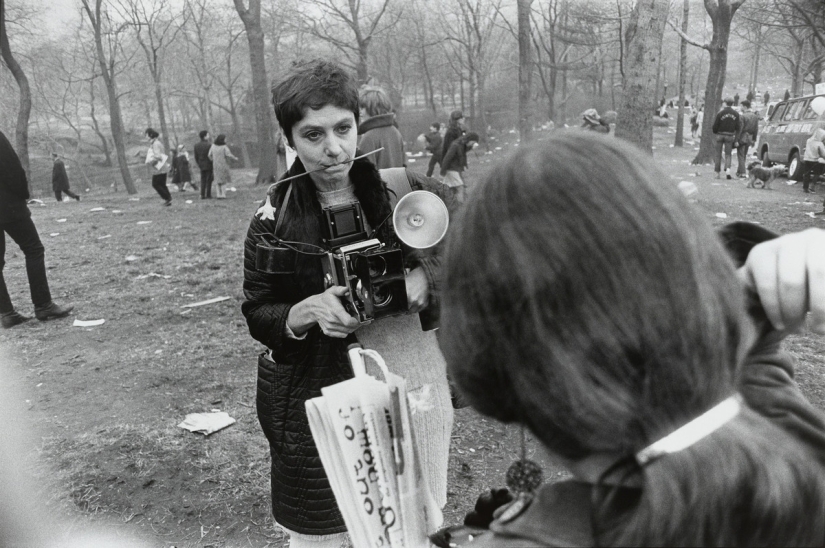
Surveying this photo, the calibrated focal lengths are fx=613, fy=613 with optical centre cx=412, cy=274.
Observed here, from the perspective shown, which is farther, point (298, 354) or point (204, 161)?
point (204, 161)

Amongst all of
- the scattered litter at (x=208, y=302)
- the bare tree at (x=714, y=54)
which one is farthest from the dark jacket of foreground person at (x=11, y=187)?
the bare tree at (x=714, y=54)

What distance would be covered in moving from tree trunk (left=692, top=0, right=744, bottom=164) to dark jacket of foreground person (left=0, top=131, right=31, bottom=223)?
1616 cm

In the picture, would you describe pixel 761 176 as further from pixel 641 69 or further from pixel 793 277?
pixel 793 277

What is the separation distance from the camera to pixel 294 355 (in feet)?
6.38

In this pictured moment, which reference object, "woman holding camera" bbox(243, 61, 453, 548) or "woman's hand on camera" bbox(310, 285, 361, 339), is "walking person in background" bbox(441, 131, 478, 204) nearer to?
"woman holding camera" bbox(243, 61, 453, 548)

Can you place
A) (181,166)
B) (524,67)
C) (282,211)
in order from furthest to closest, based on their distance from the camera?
(181,166)
(524,67)
(282,211)

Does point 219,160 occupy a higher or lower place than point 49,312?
higher

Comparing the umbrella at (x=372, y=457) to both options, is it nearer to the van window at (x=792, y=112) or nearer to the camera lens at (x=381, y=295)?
the camera lens at (x=381, y=295)

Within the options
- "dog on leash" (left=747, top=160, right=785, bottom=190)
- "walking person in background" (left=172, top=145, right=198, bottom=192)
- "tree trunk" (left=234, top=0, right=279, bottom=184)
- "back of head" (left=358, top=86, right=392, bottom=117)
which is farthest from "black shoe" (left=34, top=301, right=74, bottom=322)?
"dog on leash" (left=747, top=160, right=785, bottom=190)

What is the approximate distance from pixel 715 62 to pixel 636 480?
1881 centimetres

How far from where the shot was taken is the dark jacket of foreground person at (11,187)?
5.80 m

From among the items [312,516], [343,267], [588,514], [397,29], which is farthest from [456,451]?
[397,29]

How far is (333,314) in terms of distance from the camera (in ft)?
5.82

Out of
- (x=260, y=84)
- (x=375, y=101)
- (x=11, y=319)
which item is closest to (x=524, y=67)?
(x=260, y=84)
